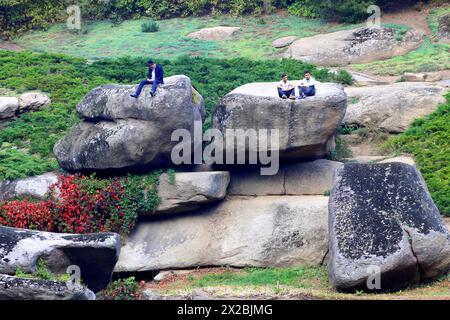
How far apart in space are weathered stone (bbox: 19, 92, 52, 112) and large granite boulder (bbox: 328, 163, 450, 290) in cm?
1165

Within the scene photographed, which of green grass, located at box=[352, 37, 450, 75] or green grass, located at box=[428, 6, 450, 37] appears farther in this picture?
green grass, located at box=[428, 6, 450, 37]

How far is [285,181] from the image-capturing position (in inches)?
1009

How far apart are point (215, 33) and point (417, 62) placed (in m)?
8.13

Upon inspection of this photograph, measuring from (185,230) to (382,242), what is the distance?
5.80m

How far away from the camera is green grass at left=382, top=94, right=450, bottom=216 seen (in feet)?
83.3

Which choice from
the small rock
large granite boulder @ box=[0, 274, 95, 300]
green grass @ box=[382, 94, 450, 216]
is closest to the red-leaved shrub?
the small rock

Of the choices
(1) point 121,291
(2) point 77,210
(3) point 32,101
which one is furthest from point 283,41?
(1) point 121,291

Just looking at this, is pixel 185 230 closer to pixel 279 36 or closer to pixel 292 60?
pixel 292 60

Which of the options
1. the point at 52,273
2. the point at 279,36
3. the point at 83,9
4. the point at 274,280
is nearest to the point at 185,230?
the point at 274,280

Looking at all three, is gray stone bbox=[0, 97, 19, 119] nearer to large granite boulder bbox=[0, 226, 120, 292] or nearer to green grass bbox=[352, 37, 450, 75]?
large granite boulder bbox=[0, 226, 120, 292]

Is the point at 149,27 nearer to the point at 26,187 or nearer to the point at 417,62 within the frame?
Answer: the point at 417,62

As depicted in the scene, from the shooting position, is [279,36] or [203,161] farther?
[279,36]
